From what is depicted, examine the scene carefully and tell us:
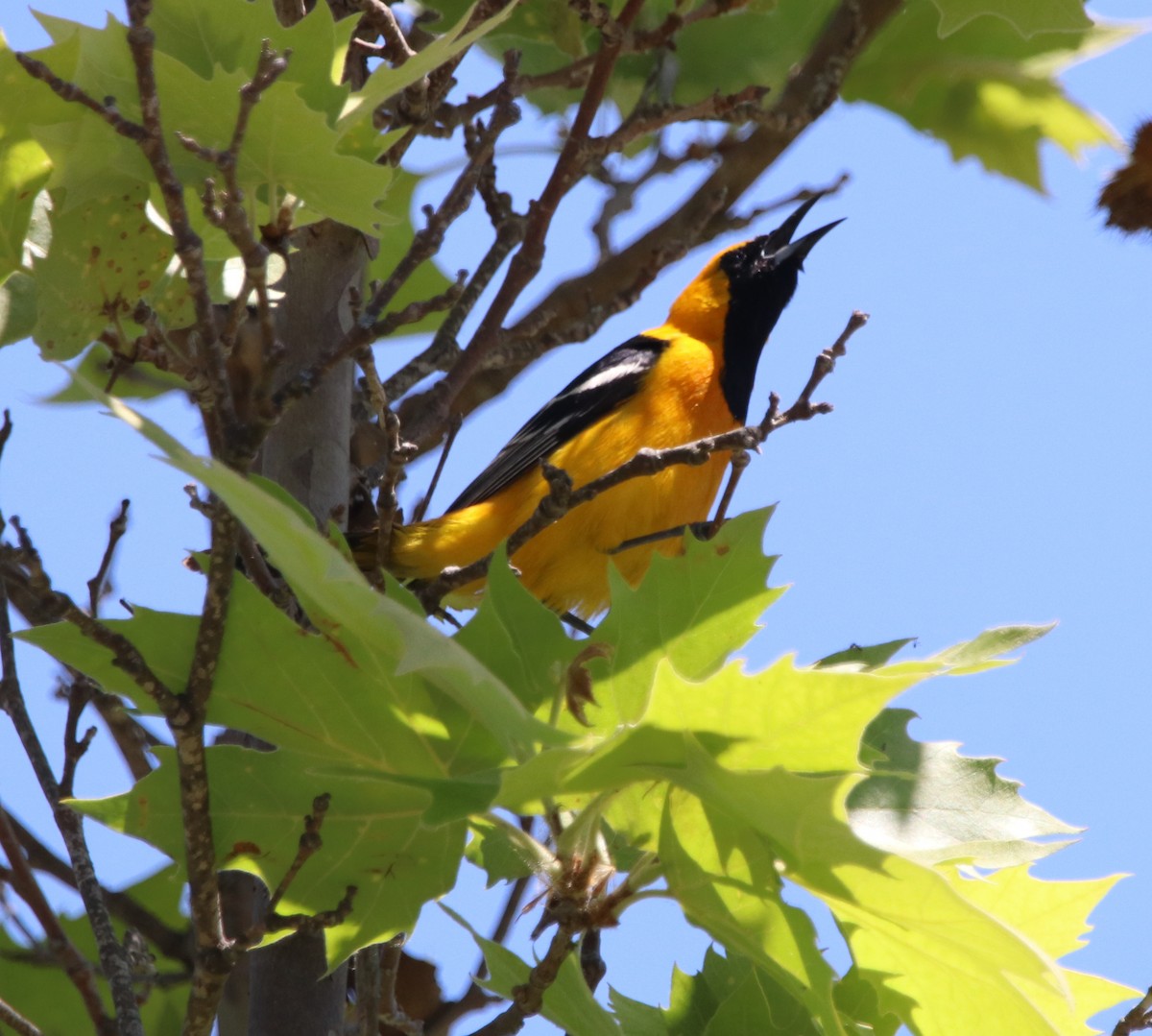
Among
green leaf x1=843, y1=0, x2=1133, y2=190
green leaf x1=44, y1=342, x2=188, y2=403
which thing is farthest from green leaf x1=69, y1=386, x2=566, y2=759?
green leaf x1=843, y1=0, x2=1133, y2=190

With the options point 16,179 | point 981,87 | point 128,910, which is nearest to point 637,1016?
point 128,910

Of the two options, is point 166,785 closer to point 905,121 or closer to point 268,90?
point 268,90

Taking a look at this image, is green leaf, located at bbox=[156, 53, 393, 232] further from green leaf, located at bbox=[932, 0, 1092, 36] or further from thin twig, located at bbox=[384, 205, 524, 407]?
green leaf, located at bbox=[932, 0, 1092, 36]

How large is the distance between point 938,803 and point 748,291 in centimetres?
304

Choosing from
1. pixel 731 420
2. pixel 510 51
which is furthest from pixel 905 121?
pixel 510 51

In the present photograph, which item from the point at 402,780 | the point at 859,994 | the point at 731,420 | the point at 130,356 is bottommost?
the point at 859,994

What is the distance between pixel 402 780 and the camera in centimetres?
149

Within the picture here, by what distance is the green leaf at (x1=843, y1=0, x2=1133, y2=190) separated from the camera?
3.31m

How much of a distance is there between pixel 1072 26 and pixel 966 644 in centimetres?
124

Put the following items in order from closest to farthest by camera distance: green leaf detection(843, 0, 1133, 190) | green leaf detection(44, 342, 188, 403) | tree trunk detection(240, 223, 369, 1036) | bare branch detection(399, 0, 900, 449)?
tree trunk detection(240, 223, 369, 1036), bare branch detection(399, 0, 900, 449), green leaf detection(44, 342, 188, 403), green leaf detection(843, 0, 1133, 190)

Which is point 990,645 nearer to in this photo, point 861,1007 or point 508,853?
point 861,1007

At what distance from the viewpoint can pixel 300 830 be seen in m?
1.71

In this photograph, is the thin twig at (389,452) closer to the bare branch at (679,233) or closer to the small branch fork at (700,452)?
the small branch fork at (700,452)

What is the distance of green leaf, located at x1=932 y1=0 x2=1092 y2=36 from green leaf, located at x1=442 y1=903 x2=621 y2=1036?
168 centimetres
